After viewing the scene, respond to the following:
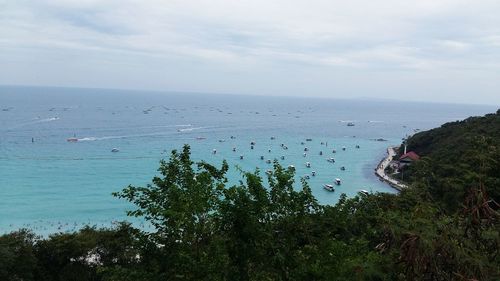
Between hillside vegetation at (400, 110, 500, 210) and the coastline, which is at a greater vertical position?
hillside vegetation at (400, 110, 500, 210)

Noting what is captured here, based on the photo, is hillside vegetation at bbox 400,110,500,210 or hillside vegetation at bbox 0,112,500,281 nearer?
hillside vegetation at bbox 0,112,500,281

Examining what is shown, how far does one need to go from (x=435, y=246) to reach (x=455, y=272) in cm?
24

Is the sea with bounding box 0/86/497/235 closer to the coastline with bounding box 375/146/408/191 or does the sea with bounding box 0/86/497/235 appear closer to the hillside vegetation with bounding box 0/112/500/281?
the coastline with bounding box 375/146/408/191

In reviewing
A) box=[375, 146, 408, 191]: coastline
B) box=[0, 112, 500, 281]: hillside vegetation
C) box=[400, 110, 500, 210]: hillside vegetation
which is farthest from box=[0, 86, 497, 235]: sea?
box=[0, 112, 500, 281]: hillside vegetation

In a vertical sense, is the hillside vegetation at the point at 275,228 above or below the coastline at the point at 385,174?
above

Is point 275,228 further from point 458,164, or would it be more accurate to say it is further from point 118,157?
point 118,157

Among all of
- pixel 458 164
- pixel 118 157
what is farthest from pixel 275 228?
pixel 118 157

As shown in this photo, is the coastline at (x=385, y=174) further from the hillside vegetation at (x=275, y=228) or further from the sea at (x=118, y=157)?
the hillside vegetation at (x=275, y=228)

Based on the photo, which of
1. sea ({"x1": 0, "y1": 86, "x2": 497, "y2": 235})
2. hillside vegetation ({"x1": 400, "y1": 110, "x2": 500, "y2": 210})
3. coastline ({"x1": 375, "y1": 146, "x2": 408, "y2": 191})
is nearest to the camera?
hillside vegetation ({"x1": 400, "y1": 110, "x2": 500, "y2": 210})

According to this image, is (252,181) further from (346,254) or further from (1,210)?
(1,210)

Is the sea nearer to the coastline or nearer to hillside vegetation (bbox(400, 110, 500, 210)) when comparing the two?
the coastline

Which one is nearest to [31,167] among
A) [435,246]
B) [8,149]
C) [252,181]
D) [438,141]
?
[8,149]

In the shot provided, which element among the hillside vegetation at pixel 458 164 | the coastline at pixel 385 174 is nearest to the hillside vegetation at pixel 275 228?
the hillside vegetation at pixel 458 164

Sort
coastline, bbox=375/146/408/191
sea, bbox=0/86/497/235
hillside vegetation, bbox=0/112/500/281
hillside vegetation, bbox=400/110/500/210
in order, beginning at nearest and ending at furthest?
hillside vegetation, bbox=0/112/500/281, hillside vegetation, bbox=400/110/500/210, sea, bbox=0/86/497/235, coastline, bbox=375/146/408/191
